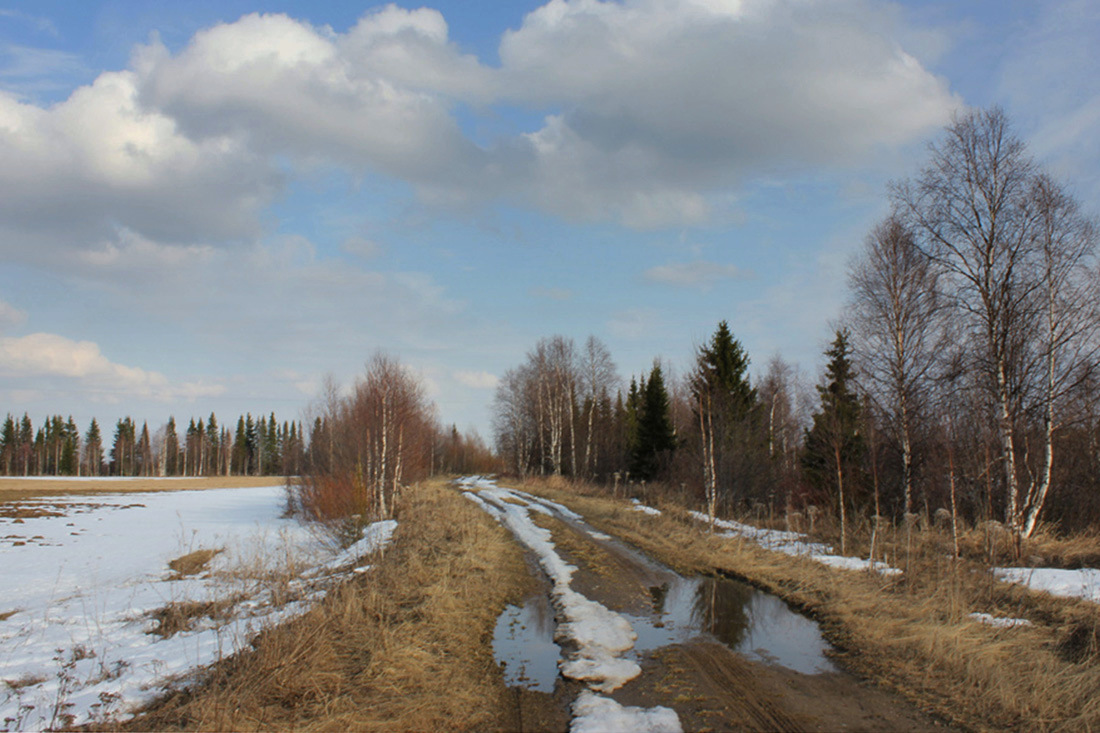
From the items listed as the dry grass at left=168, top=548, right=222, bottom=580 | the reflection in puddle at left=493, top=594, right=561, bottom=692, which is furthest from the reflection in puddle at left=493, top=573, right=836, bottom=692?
the dry grass at left=168, top=548, right=222, bottom=580

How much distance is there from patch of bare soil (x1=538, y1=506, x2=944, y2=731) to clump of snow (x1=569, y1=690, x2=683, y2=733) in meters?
0.12

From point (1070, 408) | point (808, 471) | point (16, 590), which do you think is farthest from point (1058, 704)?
point (16, 590)

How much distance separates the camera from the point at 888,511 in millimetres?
19734

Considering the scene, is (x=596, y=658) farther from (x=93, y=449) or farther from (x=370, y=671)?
(x=93, y=449)

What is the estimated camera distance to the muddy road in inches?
215

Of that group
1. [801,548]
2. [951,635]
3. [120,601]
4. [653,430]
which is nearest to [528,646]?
[951,635]

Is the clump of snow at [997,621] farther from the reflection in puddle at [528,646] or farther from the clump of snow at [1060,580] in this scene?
the reflection in puddle at [528,646]

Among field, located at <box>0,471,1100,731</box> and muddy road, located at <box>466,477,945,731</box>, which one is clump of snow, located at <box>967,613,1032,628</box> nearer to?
field, located at <box>0,471,1100,731</box>

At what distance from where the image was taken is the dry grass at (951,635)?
221 inches

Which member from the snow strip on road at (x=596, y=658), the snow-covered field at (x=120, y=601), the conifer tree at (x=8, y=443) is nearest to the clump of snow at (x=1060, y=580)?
the snow strip on road at (x=596, y=658)

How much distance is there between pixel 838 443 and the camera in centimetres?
1469

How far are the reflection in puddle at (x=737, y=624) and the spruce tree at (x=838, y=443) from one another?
455 centimetres

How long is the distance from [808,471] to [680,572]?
12135mm

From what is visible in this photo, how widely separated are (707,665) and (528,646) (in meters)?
2.21
